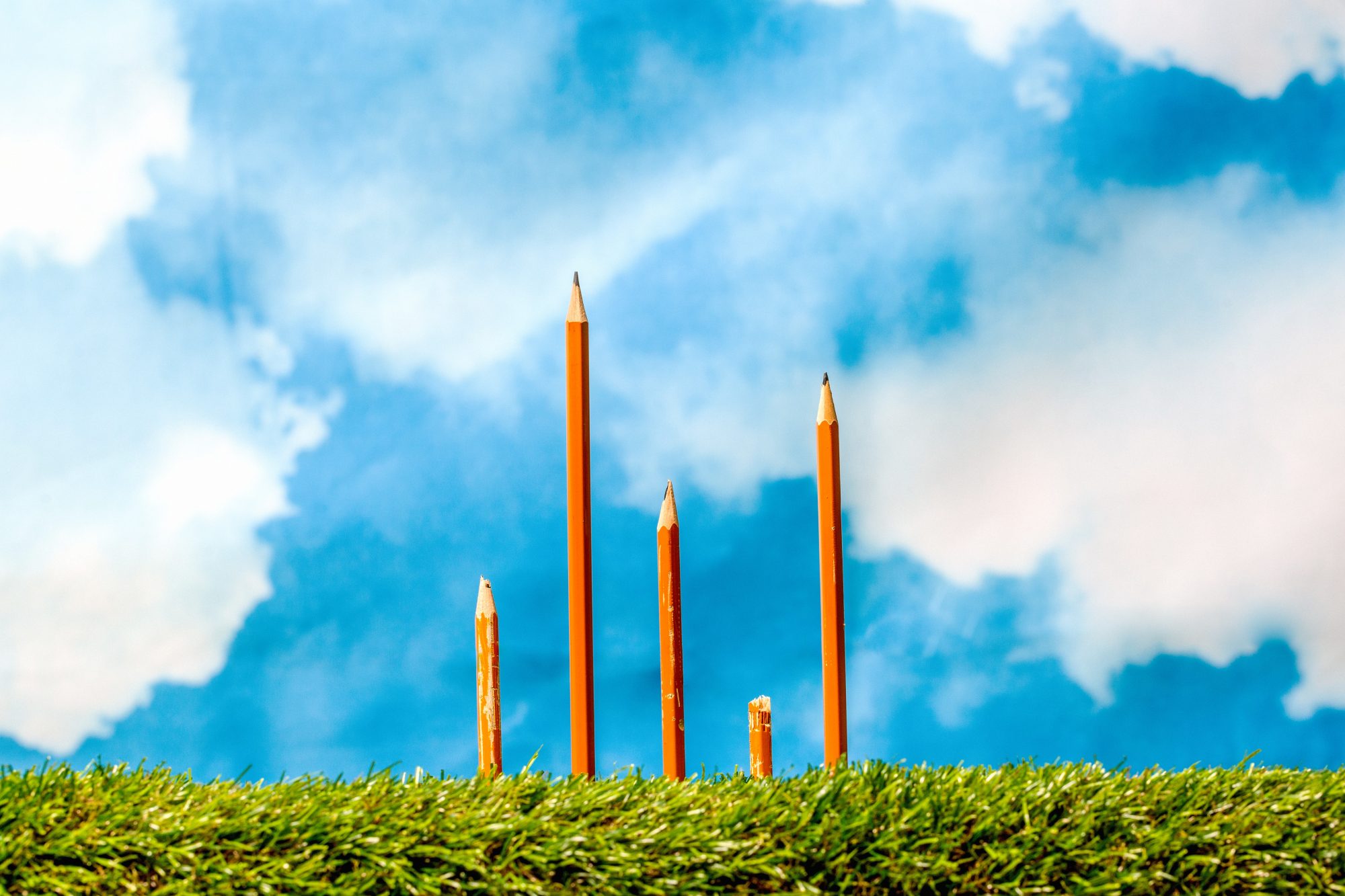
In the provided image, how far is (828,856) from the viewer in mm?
3186

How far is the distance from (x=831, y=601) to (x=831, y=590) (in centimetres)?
4

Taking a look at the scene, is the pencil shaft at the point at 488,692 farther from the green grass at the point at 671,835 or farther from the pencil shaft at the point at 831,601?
the pencil shaft at the point at 831,601

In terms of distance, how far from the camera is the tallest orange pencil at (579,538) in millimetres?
3803

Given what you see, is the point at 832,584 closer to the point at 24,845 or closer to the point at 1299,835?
the point at 1299,835

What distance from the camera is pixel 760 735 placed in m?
4.08

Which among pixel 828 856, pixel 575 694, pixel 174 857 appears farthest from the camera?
pixel 575 694

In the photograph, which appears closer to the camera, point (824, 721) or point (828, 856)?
point (828, 856)

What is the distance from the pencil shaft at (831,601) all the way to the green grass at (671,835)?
0.42m

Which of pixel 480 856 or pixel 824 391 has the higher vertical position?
pixel 824 391

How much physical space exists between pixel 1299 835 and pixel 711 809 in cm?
186

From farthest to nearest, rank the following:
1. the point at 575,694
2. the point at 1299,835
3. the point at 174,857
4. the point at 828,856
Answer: the point at 575,694, the point at 1299,835, the point at 828,856, the point at 174,857

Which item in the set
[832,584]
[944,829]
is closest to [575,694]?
[832,584]

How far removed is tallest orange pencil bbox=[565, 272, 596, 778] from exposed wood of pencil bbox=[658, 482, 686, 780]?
261 mm

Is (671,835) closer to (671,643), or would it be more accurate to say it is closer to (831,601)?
(671,643)
